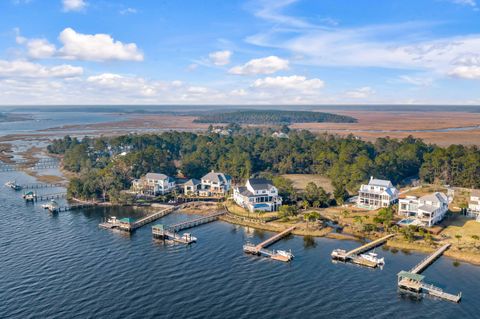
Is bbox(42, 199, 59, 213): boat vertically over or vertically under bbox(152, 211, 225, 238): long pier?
over

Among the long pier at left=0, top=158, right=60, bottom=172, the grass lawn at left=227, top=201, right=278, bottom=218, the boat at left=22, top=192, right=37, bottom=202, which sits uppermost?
the long pier at left=0, top=158, right=60, bottom=172

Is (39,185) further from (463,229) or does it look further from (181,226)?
(463,229)

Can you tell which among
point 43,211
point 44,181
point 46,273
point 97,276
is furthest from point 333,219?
point 44,181

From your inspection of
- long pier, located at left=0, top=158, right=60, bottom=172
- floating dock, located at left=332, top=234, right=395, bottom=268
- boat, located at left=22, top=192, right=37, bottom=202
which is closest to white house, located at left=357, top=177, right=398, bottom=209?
floating dock, located at left=332, top=234, right=395, bottom=268

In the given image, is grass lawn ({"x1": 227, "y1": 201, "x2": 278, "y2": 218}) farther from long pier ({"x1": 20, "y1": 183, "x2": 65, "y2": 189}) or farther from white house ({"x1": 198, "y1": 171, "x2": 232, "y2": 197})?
long pier ({"x1": 20, "y1": 183, "x2": 65, "y2": 189})

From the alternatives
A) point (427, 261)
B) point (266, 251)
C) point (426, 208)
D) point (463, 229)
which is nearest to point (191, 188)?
point (266, 251)

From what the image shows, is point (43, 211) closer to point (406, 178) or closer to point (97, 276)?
point (97, 276)
